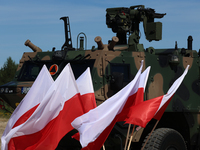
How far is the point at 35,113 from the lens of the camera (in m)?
6.19

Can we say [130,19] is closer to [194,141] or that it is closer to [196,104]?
[196,104]

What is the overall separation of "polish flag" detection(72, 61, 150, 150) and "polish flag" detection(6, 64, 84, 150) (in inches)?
14.9

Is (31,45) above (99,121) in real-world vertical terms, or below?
above

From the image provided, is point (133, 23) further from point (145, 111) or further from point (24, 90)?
point (145, 111)

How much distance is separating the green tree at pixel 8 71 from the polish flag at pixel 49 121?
78.1ft

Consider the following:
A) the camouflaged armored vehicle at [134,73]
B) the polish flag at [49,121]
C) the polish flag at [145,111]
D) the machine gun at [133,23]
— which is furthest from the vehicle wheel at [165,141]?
the machine gun at [133,23]

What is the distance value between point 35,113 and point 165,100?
2.13m

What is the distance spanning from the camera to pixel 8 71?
3044 cm

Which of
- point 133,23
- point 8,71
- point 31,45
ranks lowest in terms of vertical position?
point 8,71

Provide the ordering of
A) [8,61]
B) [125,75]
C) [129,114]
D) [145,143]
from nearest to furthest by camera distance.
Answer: [129,114] < [145,143] < [125,75] < [8,61]

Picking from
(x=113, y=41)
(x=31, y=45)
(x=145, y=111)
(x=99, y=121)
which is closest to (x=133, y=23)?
(x=113, y=41)

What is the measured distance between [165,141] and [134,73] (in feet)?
4.64

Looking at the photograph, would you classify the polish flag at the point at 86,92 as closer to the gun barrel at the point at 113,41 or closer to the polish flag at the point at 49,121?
the polish flag at the point at 49,121

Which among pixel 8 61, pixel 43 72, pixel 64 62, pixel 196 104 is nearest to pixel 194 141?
pixel 196 104
